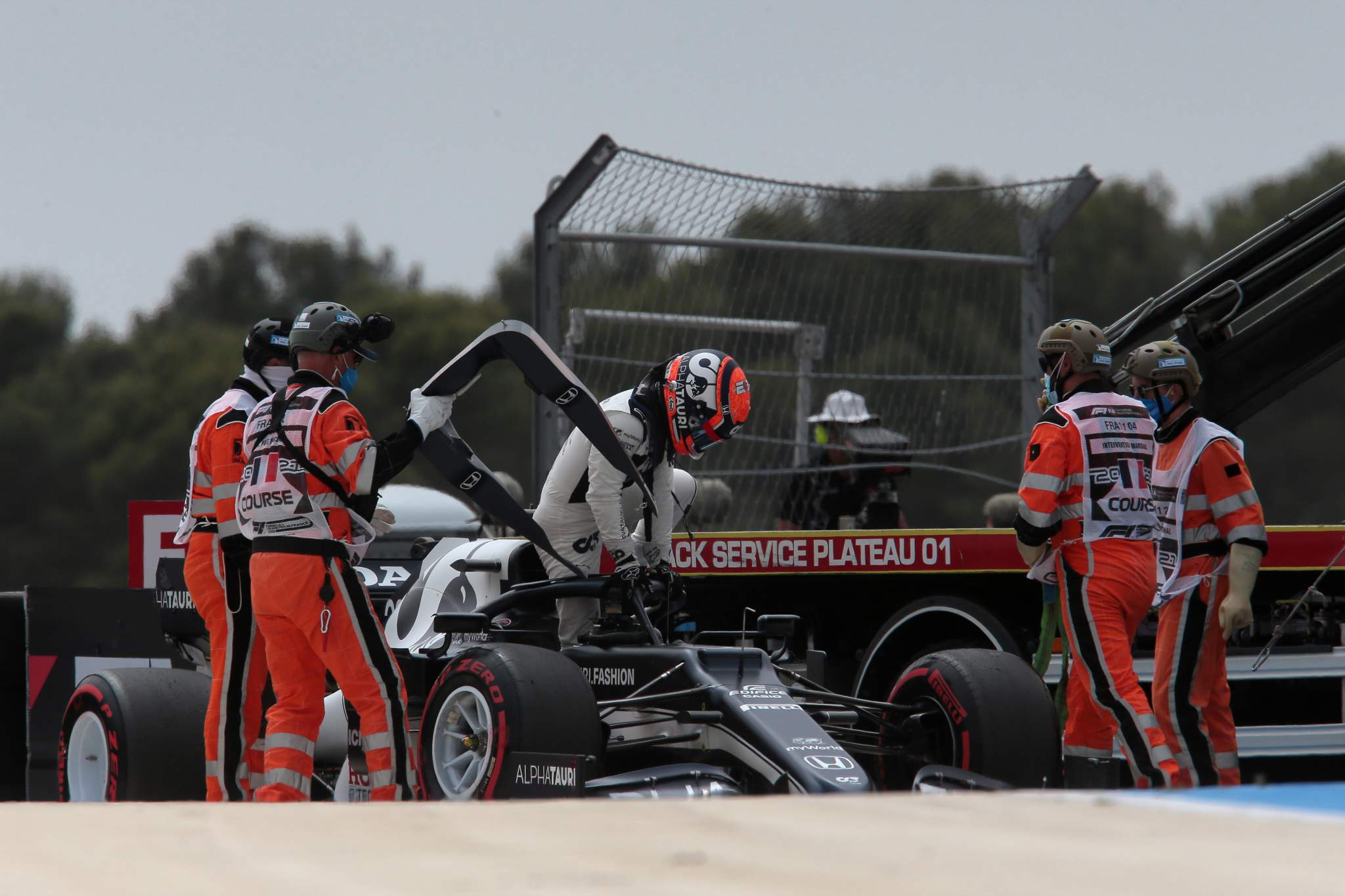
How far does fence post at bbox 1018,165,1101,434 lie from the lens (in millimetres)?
10258

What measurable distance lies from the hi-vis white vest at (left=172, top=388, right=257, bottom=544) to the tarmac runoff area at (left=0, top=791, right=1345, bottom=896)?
3549 millimetres

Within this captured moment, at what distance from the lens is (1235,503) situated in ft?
21.9

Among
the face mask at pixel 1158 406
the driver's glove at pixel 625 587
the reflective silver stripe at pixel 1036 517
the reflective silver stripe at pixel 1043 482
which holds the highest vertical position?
the face mask at pixel 1158 406

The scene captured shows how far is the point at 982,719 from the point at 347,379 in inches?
104

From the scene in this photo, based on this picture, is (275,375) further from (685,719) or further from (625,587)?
(685,719)

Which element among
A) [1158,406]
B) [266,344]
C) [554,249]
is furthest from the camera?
[554,249]

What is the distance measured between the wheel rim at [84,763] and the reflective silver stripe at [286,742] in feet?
4.23

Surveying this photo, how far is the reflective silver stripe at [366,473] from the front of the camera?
5.89m

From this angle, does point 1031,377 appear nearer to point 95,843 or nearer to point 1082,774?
point 1082,774

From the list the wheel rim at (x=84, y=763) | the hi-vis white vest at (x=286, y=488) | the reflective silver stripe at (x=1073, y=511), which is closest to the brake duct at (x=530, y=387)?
the hi-vis white vest at (x=286, y=488)

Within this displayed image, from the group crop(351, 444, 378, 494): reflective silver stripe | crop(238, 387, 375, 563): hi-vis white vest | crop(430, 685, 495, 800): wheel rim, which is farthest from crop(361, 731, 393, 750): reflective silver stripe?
crop(351, 444, 378, 494): reflective silver stripe

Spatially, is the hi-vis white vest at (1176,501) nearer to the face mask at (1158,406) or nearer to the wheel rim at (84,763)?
the face mask at (1158,406)

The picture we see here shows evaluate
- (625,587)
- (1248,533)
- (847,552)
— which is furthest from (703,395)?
(1248,533)

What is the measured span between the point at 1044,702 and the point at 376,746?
7.34ft
